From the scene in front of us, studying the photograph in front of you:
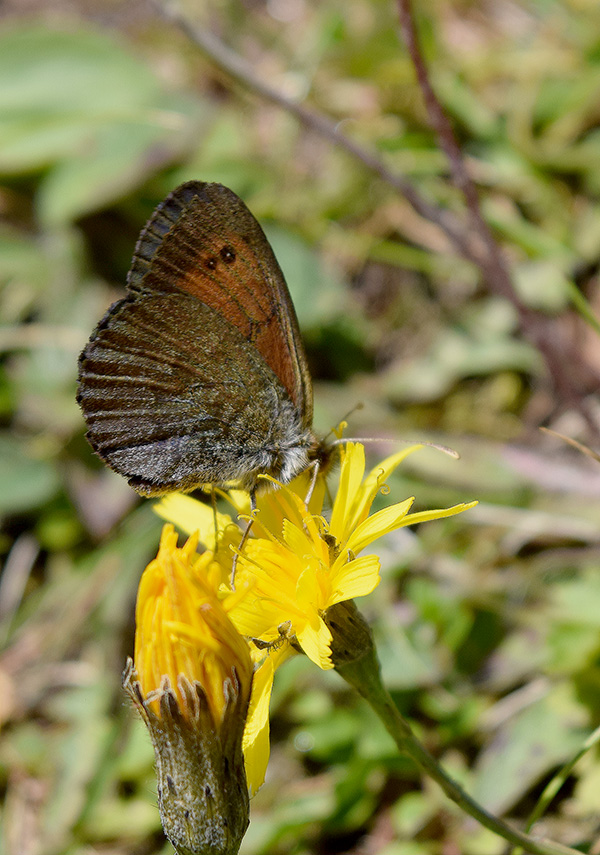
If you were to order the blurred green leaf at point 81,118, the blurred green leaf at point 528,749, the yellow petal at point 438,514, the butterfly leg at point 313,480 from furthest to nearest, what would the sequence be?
the blurred green leaf at point 81,118 → the blurred green leaf at point 528,749 → the butterfly leg at point 313,480 → the yellow petal at point 438,514

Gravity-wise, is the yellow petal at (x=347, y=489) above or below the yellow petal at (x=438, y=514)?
below

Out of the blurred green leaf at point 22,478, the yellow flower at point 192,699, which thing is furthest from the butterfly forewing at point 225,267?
the blurred green leaf at point 22,478

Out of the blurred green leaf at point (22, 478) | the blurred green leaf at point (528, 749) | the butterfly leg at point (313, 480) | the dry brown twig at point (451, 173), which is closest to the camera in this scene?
the butterfly leg at point (313, 480)

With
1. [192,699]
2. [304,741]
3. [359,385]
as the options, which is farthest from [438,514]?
[359,385]

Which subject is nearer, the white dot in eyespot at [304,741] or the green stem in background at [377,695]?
the green stem in background at [377,695]

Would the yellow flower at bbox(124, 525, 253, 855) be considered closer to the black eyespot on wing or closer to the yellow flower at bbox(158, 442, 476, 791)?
the yellow flower at bbox(158, 442, 476, 791)

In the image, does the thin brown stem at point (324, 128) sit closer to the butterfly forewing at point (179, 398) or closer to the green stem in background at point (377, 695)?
the butterfly forewing at point (179, 398)

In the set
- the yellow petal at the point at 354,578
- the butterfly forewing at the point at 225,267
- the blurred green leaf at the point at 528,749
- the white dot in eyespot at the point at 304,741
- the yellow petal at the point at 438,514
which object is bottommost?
the white dot in eyespot at the point at 304,741

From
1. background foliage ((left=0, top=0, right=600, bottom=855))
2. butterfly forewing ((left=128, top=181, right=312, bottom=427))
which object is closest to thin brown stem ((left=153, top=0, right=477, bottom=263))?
background foliage ((left=0, top=0, right=600, bottom=855))
